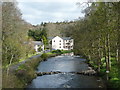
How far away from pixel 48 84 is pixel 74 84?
2.71m

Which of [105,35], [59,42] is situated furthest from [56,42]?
[105,35]

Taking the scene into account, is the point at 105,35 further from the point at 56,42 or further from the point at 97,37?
the point at 56,42

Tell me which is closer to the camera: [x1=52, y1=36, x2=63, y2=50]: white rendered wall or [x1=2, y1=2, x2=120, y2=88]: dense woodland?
[x1=2, y1=2, x2=120, y2=88]: dense woodland

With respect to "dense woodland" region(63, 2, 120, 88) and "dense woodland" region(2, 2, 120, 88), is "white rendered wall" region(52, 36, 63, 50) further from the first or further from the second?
"dense woodland" region(63, 2, 120, 88)

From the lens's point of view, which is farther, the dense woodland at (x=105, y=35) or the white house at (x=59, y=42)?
the white house at (x=59, y=42)

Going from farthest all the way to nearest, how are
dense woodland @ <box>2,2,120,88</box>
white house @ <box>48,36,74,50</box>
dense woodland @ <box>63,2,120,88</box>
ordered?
white house @ <box>48,36,74,50</box> → dense woodland @ <box>2,2,120,88</box> → dense woodland @ <box>63,2,120,88</box>

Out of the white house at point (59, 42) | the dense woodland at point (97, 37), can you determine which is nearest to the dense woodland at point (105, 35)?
the dense woodland at point (97, 37)

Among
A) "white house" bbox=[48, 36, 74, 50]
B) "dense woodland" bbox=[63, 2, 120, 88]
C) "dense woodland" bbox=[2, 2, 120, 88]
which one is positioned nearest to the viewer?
"dense woodland" bbox=[63, 2, 120, 88]

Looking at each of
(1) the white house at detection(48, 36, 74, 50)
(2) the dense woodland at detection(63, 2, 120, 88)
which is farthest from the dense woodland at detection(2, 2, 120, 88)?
(1) the white house at detection(48, 36, 74, 50)

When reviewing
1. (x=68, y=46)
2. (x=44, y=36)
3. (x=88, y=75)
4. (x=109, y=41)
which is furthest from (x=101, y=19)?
(x=68, y=46)

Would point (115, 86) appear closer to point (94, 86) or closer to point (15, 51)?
point (94, 86)

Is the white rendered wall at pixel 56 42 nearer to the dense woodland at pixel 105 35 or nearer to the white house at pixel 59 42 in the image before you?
the white house at pixel 59 42

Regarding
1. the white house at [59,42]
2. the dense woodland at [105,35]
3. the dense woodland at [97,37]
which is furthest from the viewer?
the white house at [59,42]

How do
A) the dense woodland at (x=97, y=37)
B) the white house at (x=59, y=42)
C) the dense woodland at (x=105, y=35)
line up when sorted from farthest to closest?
the white house at (x=59, y=42), the dense woodland at (x=97, y=37), the dense woodland at (x=105, y=35)
